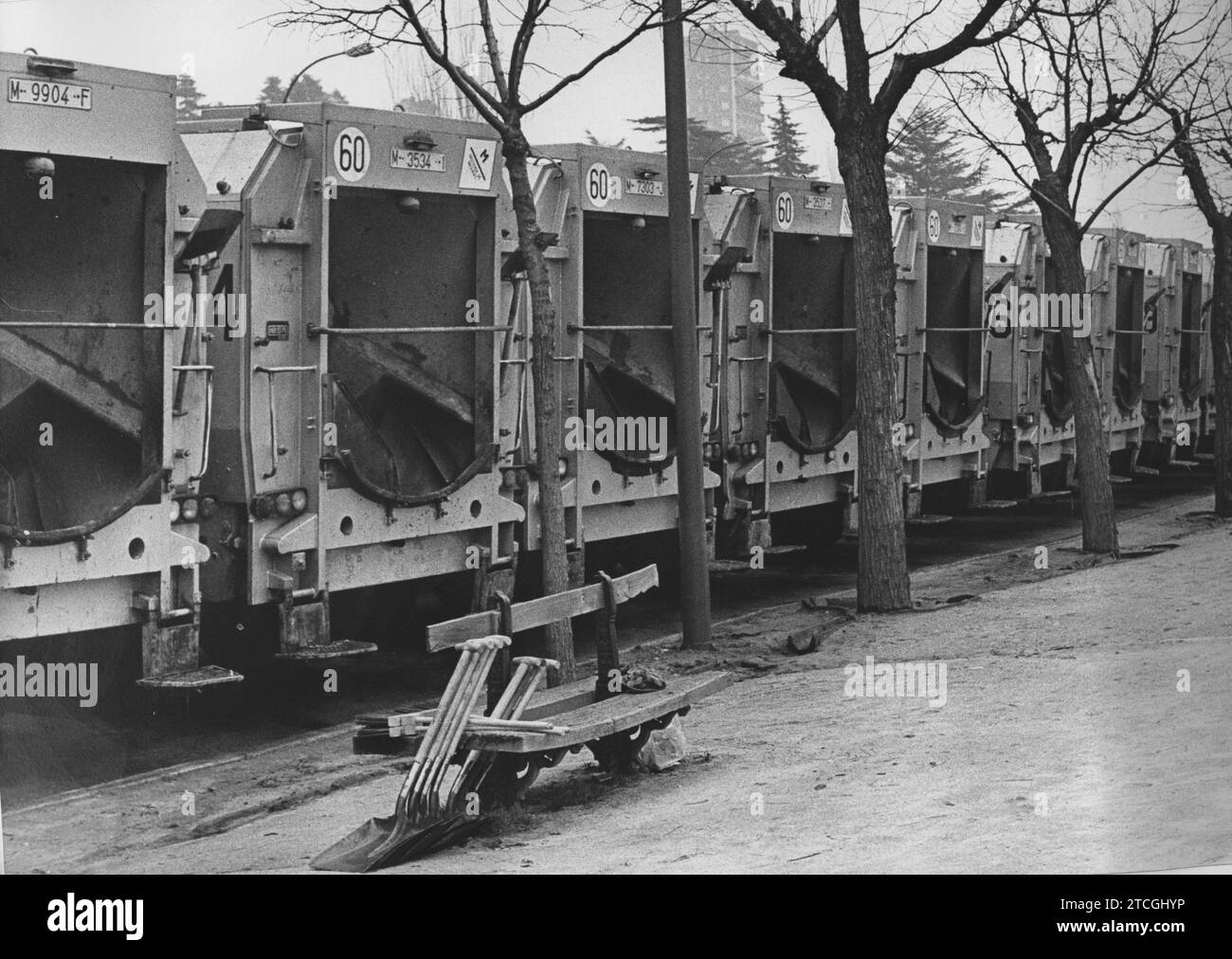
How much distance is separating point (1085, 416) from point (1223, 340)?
285cm

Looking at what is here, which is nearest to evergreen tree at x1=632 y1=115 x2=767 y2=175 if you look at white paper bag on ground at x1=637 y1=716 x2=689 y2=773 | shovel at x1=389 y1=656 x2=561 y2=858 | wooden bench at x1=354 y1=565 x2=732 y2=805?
wooden bench at x1=354 y1=565 x2=732 y2=805

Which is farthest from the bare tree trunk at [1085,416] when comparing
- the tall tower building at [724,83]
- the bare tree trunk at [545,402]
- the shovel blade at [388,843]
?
the shovel blade at [388,843]

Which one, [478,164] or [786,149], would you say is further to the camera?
[786,149]

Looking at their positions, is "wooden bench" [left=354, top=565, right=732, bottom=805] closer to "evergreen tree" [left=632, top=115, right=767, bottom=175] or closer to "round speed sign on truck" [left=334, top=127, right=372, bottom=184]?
"round speed sign on truck" [left=334, top=127, right=372, bottom=184]

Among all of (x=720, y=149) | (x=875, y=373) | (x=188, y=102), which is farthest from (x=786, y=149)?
(x=188, y=102)

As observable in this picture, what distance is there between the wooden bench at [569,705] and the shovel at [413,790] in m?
0.10

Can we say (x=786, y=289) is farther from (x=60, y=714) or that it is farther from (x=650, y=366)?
(x=60, y=714)

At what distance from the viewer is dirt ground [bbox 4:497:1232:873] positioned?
5.67m

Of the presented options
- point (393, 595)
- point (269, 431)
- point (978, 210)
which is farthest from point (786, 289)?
point (269, 431)

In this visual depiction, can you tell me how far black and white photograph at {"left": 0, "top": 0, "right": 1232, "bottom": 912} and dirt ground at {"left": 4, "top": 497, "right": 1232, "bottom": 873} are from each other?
0.09ft

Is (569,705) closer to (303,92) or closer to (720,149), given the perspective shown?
(303,92)

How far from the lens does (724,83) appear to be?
11156 mm
